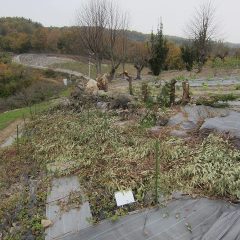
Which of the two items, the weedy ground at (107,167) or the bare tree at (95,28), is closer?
the weedy ground at (107,167)

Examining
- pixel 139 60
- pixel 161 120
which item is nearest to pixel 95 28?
pixel 139 60

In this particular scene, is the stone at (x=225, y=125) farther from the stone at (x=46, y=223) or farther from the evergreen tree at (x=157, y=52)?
the evergreen tree at (x=157, y=52)

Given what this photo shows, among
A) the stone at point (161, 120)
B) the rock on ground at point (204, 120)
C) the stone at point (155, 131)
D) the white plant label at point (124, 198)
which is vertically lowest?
the white plant label at point (124, 198)

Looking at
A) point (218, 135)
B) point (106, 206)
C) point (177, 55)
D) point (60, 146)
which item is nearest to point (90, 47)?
point (177, 55)

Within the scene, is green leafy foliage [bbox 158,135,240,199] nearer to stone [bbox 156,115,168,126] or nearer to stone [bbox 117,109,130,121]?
stone [bbox 156,115,168,126]

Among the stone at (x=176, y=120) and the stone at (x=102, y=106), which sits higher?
the stone at (x=176, y=120)

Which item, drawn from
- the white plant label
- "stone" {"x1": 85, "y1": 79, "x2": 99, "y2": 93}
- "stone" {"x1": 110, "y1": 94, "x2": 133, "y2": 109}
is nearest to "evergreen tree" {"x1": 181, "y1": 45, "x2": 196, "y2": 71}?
"stone" {"x1": 85, "y1": 79, "x2": 99, "y2": 93}

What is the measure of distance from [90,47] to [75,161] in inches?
734

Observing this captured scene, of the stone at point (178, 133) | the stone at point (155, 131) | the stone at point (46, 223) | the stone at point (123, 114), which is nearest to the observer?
the stone at point (46, 223)

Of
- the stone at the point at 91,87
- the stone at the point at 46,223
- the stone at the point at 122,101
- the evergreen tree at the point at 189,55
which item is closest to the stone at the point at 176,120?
the stone at the point at 122,101

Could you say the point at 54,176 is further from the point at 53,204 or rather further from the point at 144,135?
the point at 144,135

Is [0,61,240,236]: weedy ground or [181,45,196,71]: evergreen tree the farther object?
[181,45,196,71]: evergreen tree

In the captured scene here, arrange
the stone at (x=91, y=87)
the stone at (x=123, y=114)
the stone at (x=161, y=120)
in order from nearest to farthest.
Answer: the stone at (x=161, y=120), the stone at (x=123, y=114), the stone at (x=91, y=87)

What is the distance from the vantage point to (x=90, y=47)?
81.5ft
